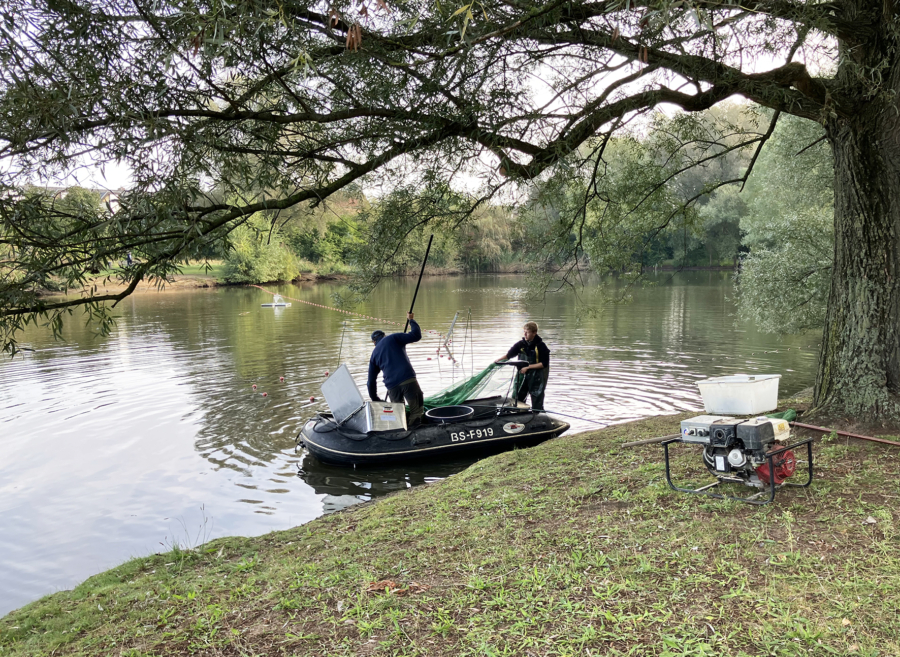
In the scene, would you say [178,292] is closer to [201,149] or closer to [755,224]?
[755,224]

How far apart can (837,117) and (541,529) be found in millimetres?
4589

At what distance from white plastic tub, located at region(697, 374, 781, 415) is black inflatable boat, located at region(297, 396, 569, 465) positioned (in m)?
3.99

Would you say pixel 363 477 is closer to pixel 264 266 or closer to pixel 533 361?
pixel 533 361

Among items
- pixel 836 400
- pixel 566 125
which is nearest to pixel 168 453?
pixel 566 125

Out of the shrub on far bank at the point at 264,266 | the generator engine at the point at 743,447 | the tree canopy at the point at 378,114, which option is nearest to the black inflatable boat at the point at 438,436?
the tree canopy at the point at 378,114

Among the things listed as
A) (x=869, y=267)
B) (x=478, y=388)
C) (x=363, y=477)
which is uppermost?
(x=869, y=267)

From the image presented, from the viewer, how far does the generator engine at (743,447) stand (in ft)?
14.0

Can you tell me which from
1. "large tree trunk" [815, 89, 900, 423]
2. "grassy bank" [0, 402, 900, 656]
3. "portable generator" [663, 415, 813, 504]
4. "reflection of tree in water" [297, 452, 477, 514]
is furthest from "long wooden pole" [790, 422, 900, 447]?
"reflection of tree in water" [297, 452, 477, 514]

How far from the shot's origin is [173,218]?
156 inches

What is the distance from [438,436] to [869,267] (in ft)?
19.0

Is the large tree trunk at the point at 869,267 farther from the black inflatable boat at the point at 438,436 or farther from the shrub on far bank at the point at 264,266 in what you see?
the shrub on far bank at the point at 264,266

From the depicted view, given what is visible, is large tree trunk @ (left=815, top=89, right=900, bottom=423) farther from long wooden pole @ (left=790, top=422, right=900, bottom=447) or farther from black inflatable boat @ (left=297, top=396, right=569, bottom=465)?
black inflatable boat @ (left=297, top=396, right=569, bottom=465)

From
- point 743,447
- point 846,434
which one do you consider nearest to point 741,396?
point 846,434

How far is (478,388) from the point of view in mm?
10438
